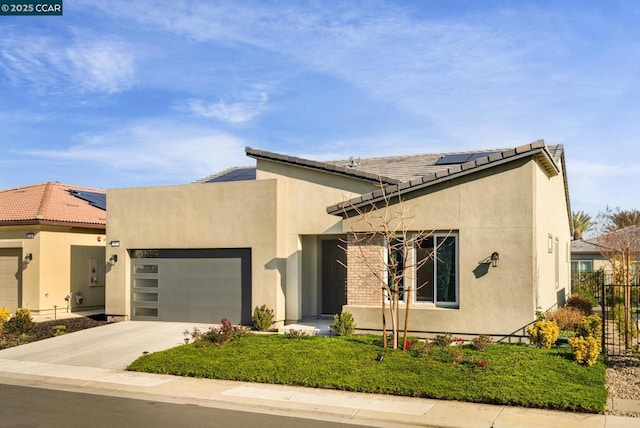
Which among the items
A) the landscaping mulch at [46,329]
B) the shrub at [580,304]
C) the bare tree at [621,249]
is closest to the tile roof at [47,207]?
the landscaping mulch at [46,329]

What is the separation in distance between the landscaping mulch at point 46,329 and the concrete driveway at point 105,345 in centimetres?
52

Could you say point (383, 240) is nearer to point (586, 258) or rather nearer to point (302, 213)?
point (302, 213)

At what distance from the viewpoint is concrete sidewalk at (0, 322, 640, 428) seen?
9.41m

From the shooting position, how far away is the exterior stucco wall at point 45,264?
22484 mm

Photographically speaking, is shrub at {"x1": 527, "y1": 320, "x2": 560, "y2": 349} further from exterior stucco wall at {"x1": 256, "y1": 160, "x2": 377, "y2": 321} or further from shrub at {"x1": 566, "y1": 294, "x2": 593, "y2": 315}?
shrub at {"x1": 566, "y1": 294, "x2": 593, "y2": 315}

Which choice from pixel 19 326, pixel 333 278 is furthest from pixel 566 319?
pixel 19 326

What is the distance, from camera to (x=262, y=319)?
17.5 m

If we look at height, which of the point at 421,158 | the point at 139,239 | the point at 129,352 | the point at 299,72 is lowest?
the point at 129,352

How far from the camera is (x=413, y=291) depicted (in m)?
15.8

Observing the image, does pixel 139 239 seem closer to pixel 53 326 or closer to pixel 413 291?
pixel 53 326

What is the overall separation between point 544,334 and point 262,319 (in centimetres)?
770

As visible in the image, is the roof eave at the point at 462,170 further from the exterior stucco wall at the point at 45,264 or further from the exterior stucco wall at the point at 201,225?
the exterior stucco wall at the point at 45,264

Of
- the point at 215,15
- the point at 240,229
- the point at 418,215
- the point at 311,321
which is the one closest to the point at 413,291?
the point at 418,215

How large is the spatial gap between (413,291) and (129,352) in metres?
7.21
